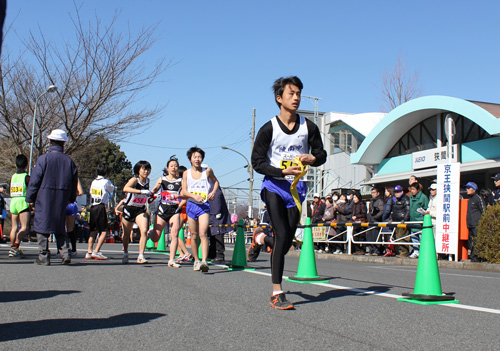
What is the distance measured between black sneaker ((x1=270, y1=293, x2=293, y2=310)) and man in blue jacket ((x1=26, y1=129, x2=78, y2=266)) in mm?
4797

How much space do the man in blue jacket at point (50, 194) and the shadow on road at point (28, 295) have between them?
10.3ft

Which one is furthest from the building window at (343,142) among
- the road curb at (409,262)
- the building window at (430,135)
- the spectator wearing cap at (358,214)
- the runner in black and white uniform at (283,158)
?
the runner in black and white uniform at (283,158)

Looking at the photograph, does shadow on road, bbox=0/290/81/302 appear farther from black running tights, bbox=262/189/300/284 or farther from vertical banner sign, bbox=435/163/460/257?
vertical banner sign, bbox=435/163/460/257

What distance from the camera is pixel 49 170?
8383mm

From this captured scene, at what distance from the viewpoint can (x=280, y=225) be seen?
4.88 metres

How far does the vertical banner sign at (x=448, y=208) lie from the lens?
12.7 m

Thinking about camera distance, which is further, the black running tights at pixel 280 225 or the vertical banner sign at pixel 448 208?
the vertical banner sign at pixel 448 208

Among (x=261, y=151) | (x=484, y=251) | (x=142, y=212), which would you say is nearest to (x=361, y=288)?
(x=261, y=151)

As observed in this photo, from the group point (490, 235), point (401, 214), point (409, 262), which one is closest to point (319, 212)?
point (401, 214)

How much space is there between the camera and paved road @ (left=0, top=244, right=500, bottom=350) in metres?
3.25

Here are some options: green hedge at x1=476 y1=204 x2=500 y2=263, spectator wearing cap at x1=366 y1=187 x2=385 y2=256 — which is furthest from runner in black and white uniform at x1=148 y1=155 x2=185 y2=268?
spectator wearing cap at x1=366 y1=187 x2=385 y2=256

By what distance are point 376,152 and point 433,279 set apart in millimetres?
24341

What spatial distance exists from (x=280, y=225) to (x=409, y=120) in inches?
899

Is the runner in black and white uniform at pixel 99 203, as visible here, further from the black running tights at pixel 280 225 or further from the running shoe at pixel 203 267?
the black running tights at pixel 280 225
